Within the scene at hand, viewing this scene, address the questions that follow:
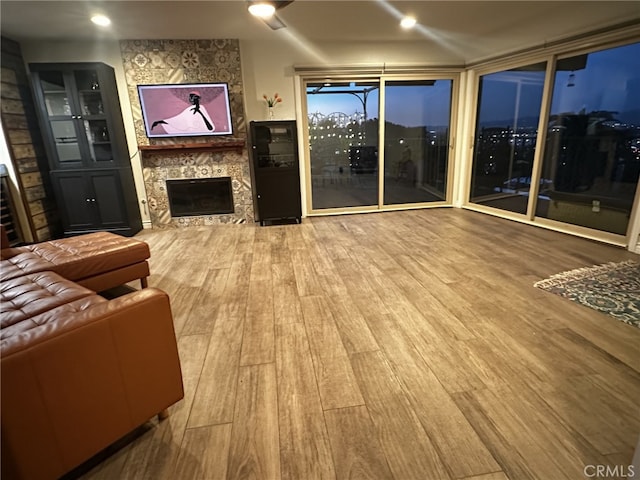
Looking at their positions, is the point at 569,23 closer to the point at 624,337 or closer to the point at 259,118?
the point at 624,337

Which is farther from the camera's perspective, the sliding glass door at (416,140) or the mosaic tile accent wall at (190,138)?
the sliding glass door at (416,140)

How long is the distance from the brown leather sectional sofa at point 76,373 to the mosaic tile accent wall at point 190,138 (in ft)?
11.6

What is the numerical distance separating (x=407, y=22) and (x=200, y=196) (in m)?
3.68

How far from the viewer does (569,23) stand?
3779 mm

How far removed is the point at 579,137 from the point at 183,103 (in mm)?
5164

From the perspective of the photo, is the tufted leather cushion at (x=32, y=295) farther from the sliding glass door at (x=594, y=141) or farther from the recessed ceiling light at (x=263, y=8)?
the sliding glass door at (x=594, y=141)

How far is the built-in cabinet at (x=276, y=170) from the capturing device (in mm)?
4762

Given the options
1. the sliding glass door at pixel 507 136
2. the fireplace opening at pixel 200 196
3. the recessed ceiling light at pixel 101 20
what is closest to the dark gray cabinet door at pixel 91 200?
the fireplace opening at pixel 200 196

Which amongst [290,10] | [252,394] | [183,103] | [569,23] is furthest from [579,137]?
[183,103]

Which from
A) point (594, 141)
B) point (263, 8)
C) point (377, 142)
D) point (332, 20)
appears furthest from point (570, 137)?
point (263, 8)

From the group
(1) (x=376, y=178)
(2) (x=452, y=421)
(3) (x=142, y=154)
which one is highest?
(3) (x=142, y=154)

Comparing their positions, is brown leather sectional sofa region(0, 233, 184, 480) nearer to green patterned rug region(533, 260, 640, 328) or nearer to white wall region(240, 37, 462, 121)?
green patterned rug region(533, 260, 640, 328)

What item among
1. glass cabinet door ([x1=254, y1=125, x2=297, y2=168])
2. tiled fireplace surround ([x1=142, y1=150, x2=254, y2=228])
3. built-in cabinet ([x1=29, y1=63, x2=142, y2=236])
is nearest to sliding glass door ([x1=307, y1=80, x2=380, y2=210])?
glass cabinet door ([x1=254, y1=125, x2=297, y2=168])

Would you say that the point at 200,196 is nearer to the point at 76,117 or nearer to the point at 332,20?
the point at 76,117
